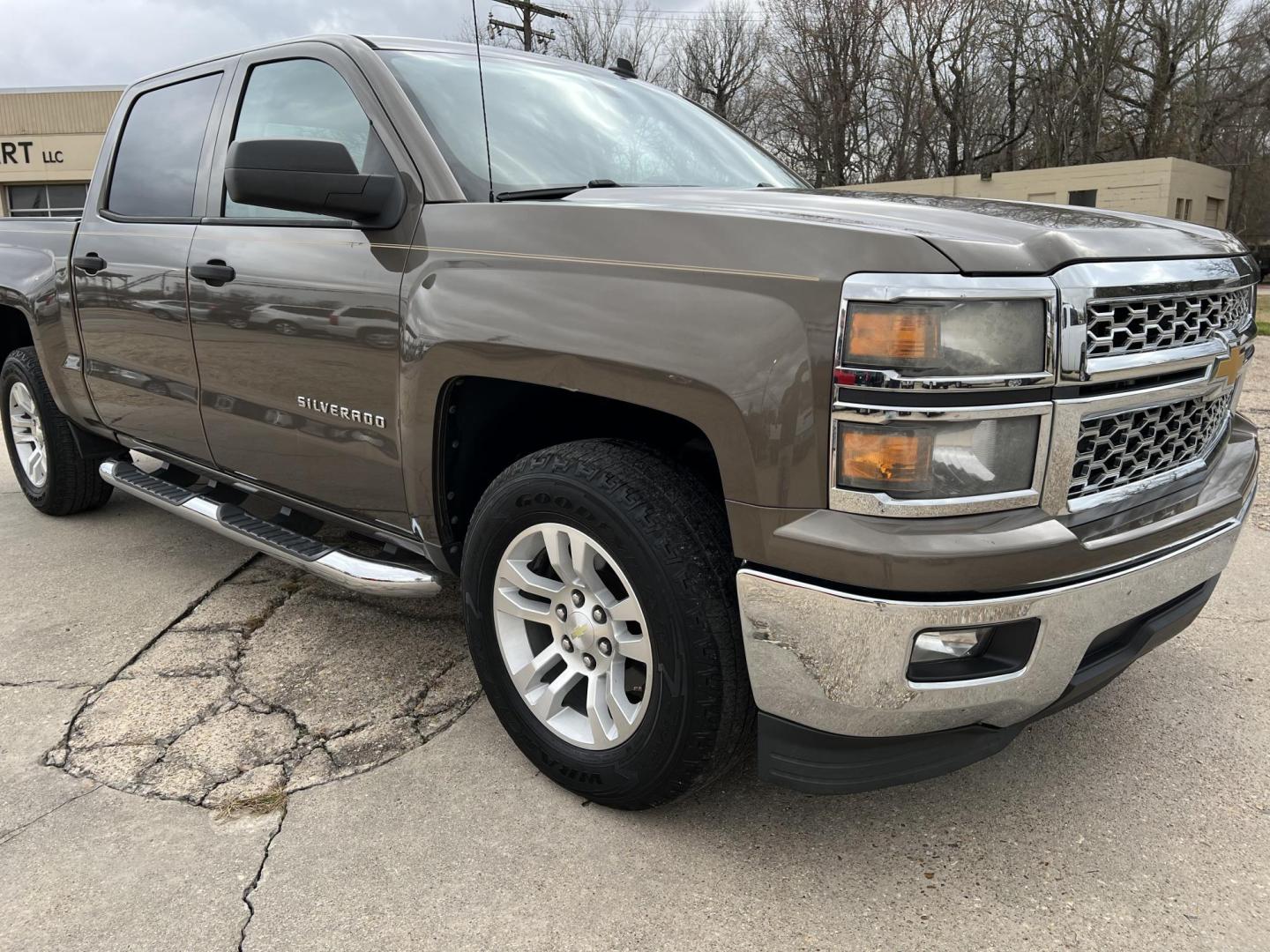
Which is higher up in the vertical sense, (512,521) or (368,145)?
(368,145)

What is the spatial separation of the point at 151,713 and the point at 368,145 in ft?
5.80

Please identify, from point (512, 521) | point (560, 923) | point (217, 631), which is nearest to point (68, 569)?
point (217, 631)

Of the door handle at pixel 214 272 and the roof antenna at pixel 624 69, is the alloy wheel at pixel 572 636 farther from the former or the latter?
the roof antenna at pixel 624 69

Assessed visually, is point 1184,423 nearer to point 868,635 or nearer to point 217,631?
point 868,635

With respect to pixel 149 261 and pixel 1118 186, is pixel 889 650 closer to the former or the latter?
pixel 149 261

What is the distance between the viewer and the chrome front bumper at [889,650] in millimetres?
1752

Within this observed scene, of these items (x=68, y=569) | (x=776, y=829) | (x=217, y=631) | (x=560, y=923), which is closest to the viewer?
(x=560, y=923)

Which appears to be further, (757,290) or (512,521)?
(512,521)

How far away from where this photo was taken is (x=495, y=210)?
91.3 inches

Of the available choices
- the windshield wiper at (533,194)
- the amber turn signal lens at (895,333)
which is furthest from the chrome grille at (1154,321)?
the windshield wiper at (533,194)

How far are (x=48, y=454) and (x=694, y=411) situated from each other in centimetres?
401

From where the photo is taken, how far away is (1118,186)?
93.8 feet

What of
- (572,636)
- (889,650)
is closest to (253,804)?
(572,636)

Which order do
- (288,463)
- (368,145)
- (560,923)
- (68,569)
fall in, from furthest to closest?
(68,569)
(288,463)
(368,145)
(560,923)
